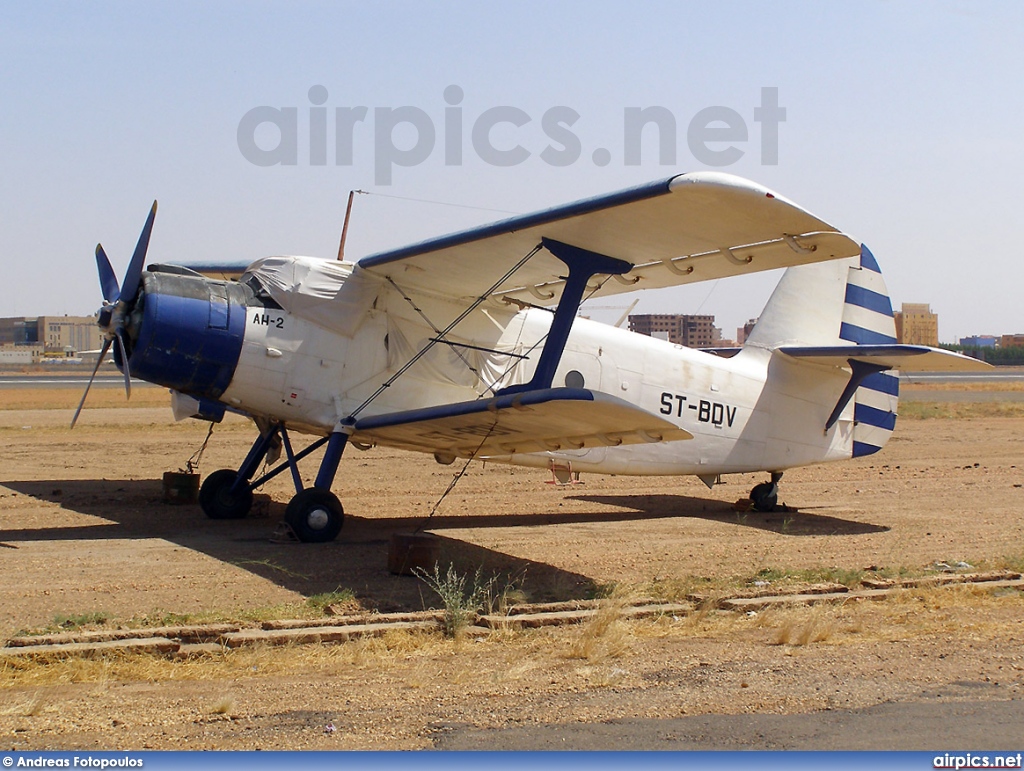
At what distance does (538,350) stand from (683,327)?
96.8 meters

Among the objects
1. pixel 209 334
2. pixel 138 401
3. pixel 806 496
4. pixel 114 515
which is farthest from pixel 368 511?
pixel 138 401

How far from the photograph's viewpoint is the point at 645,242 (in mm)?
9594

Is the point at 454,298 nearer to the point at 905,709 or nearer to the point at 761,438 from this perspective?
the point at 761,438

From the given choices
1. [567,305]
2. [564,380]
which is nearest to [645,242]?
[567,305]

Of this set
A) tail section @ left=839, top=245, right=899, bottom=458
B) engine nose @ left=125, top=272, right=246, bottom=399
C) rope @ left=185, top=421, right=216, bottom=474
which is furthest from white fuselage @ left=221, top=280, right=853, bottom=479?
rope @ left=185, top=421, right=216, bottom=474

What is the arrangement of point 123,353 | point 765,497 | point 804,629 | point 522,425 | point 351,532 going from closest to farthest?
point 804,629
point 522,425
point 123,353
point 351,532
point 765,497

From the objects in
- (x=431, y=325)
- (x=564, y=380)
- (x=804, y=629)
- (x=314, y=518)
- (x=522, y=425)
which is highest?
(x=431, y=325)

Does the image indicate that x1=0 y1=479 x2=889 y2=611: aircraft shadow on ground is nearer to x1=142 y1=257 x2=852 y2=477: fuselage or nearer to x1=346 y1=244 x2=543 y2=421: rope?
x1=142 y1=257 x2=852 y2=477: fuselage

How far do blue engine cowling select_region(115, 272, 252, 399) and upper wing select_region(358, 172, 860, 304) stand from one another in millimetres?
1615

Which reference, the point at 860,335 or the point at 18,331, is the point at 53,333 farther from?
the point at 860,335

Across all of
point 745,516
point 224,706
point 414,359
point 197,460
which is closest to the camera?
point 224,706

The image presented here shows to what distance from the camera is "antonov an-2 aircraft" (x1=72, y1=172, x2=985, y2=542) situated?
8.96 meters

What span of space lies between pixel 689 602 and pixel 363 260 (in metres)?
5.20

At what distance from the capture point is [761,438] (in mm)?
13883
